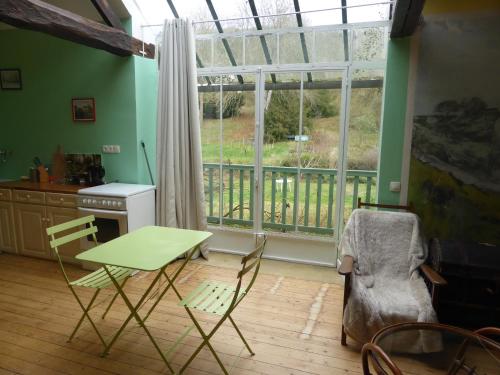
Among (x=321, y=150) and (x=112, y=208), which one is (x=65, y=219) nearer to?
(x=112, y=208)

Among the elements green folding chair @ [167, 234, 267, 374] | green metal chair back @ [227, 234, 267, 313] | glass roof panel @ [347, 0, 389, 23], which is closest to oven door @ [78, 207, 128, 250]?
green folding chair @ [167, 234, 267, 374]

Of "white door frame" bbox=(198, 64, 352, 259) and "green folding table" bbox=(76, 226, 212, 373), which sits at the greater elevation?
"white door frame" bbox=(198, 64, 352, 259)

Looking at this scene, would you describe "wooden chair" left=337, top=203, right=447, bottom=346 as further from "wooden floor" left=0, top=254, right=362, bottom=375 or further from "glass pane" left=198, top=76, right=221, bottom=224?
"glass pane" left=198, top=76, right=221, bottom=224

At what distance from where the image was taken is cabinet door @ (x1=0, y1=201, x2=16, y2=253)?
388 cm

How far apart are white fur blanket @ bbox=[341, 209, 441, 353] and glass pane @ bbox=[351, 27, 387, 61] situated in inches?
61.8

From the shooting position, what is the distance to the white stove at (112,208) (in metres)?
3.38

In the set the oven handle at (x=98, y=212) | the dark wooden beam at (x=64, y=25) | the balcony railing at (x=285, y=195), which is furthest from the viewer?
the balcony railing at (x=285, y=195)

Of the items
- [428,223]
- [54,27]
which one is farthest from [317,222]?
[54,27]

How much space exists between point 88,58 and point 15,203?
1.87 metres

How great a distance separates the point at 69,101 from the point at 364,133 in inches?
137

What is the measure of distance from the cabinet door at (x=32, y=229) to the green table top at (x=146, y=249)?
6.44ft

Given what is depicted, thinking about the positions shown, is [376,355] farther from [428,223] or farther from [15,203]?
[15,203]

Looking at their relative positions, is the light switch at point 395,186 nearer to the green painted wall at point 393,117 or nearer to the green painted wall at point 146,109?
the green painted wall at point 393,117

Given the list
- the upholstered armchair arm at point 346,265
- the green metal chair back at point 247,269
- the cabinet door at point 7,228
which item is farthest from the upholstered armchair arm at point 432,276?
the cabinet door at point 7,228
